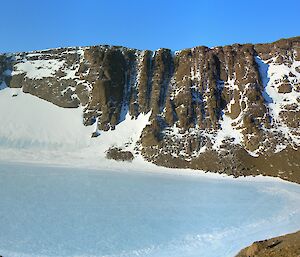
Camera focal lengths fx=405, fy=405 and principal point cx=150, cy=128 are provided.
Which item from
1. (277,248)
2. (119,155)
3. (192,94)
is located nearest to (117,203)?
(277,248)

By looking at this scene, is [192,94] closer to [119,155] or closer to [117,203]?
[119,155]

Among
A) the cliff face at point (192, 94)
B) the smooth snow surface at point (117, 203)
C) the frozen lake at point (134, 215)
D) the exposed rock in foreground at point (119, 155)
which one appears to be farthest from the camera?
the exposed rock in foreground at point (119, 155)

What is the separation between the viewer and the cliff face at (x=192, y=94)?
68125mm

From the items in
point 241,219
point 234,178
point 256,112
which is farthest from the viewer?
point 256,112

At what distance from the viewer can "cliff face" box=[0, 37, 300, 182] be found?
224 feet

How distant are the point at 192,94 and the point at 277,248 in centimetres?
6009

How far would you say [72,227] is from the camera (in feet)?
91.7

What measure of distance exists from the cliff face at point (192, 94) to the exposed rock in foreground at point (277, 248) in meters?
38.8

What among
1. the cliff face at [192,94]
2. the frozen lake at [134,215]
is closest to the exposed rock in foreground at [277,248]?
the frozen lake at [134,215]

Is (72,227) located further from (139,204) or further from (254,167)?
(254,167)

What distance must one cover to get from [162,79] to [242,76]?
637 inches

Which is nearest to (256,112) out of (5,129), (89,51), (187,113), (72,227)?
(187,113)

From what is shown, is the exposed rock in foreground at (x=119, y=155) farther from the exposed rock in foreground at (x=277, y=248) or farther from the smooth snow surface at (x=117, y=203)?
the exposed rock in foreground at (x=277, y=248)

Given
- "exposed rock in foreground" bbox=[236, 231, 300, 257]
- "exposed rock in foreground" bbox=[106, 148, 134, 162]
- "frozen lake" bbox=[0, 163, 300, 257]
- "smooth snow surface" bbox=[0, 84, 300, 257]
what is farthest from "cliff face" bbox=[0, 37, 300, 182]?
"exposed rock in foreground" bbox=[236, 231, 300, 257]
